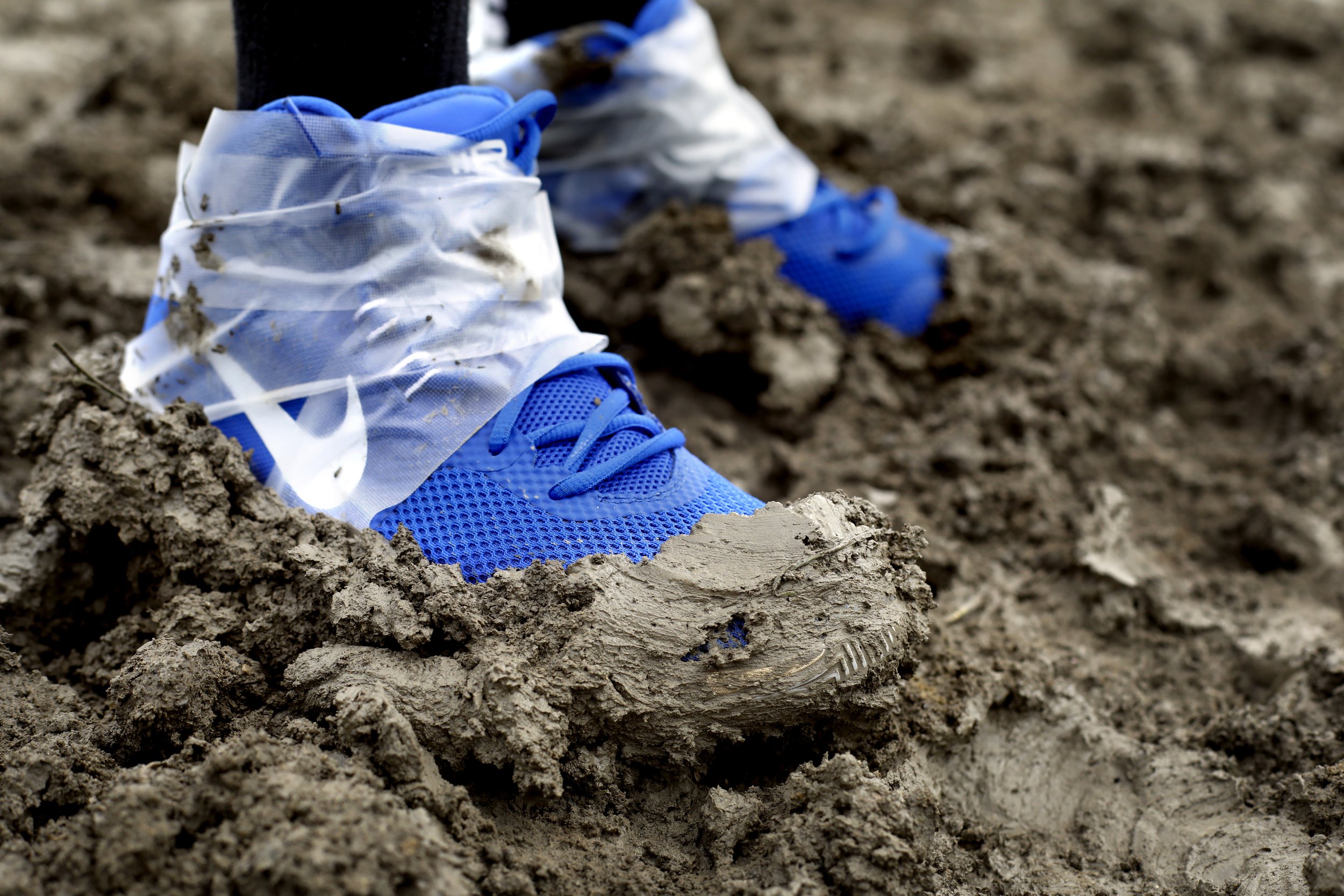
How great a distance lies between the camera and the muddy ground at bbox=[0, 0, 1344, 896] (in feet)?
3.02

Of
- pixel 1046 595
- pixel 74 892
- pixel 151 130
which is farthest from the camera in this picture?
pixel 151 130

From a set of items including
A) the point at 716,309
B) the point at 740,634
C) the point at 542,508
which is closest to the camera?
the point at 740,634

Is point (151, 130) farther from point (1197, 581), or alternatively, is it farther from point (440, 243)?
point (1197, 581)

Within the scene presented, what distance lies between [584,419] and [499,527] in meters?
0.18

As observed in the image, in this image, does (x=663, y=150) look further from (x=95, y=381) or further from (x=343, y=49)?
(x=95, y=381)

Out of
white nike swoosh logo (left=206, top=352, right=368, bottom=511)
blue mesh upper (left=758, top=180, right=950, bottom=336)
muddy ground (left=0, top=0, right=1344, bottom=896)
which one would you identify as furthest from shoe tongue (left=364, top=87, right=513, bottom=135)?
blue mesh upper (left=758, top=180, right=950, bottom=336)

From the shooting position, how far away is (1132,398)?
185 cm

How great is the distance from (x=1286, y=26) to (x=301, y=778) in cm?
338

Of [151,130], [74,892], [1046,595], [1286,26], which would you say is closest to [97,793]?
[74,892]

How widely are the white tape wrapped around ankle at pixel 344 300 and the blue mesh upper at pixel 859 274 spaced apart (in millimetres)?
713

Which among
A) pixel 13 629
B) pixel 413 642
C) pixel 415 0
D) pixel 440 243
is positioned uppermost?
pixel 415 0

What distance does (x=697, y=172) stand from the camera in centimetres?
180

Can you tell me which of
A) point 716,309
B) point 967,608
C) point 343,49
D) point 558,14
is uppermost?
point 343,49

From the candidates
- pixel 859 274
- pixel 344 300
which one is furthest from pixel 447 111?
pixel 859 274
